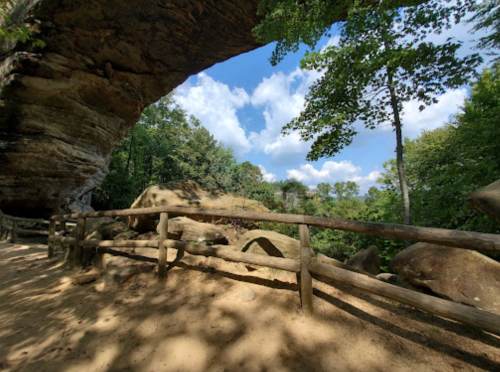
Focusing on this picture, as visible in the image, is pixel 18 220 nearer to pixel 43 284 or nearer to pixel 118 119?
pixel 118 119

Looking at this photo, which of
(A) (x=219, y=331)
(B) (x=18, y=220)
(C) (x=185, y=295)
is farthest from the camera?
(B) (x=18, y=220)

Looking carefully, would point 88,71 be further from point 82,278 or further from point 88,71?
point 82,278

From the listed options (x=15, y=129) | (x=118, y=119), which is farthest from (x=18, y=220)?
(x=118, y=119)

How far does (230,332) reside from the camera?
6.49 ft

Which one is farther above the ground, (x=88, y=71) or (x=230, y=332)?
(x=88, y=71)

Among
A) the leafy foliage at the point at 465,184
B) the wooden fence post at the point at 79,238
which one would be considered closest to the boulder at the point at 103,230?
the wooden fence post at the point at 79,238

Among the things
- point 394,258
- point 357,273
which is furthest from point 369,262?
point 357,273

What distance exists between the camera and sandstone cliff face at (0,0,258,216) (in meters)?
6.82

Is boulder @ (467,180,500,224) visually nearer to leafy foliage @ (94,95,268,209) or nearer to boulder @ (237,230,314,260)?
boulder @ (237,230,314,260)

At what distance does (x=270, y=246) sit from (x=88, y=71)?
9781mm

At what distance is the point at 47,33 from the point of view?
6.77 m

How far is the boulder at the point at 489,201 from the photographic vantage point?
1846 millimetres

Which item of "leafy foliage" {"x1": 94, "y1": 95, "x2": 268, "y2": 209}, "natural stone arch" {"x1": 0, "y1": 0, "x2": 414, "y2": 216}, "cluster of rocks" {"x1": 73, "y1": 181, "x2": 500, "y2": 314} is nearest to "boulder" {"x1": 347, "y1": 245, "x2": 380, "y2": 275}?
"cluster of rocks" {"x1": 73, "y1": 181, "x2": 500, "y2": 314}

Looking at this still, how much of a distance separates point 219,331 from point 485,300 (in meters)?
2.52
